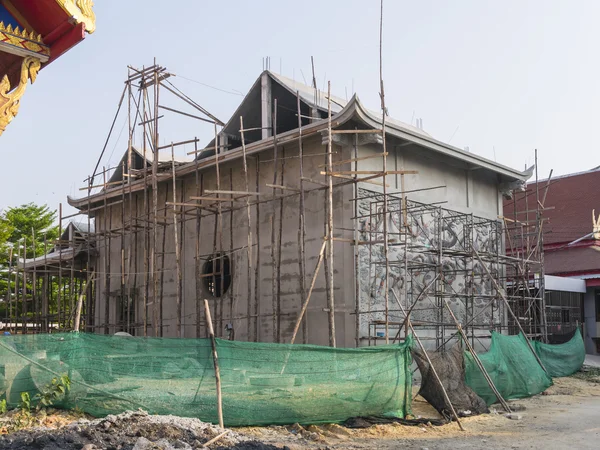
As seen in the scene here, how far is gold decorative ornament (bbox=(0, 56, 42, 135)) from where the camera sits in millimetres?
6070

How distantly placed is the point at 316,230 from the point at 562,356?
8684 mm

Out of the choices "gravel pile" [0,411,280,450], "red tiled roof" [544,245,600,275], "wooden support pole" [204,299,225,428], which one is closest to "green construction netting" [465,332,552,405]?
"wooden support pole" [204,299,225,428]

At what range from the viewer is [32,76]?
6215 mm

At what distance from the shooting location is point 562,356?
2139 centimetres

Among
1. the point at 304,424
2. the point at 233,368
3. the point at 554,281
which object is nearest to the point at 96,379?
the point at 233,368

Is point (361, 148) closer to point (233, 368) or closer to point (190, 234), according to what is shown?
point (190, 234)

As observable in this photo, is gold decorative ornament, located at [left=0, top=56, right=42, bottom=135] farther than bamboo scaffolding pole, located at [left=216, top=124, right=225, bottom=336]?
No

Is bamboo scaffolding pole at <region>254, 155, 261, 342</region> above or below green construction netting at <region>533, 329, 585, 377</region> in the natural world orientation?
above

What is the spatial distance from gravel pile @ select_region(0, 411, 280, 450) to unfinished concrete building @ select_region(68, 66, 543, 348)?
21.0 feet

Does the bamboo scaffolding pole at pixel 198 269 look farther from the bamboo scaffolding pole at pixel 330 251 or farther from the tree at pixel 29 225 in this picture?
the tree at pixel 29 225

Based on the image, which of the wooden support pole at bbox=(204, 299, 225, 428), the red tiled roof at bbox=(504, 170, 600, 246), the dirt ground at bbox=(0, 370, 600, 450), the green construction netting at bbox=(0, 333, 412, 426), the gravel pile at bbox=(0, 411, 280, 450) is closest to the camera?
the gravel pile at bbox=(0, 411, 280, 450)

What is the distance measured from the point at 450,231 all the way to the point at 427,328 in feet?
10.5

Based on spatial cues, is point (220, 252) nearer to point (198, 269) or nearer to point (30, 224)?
point (198, 269)

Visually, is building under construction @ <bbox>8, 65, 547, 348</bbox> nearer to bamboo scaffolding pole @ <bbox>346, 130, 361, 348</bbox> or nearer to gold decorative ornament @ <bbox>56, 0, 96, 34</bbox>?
bamboo scaffolding pole @ <bbox>346, 130, 361, 348</bbox>
